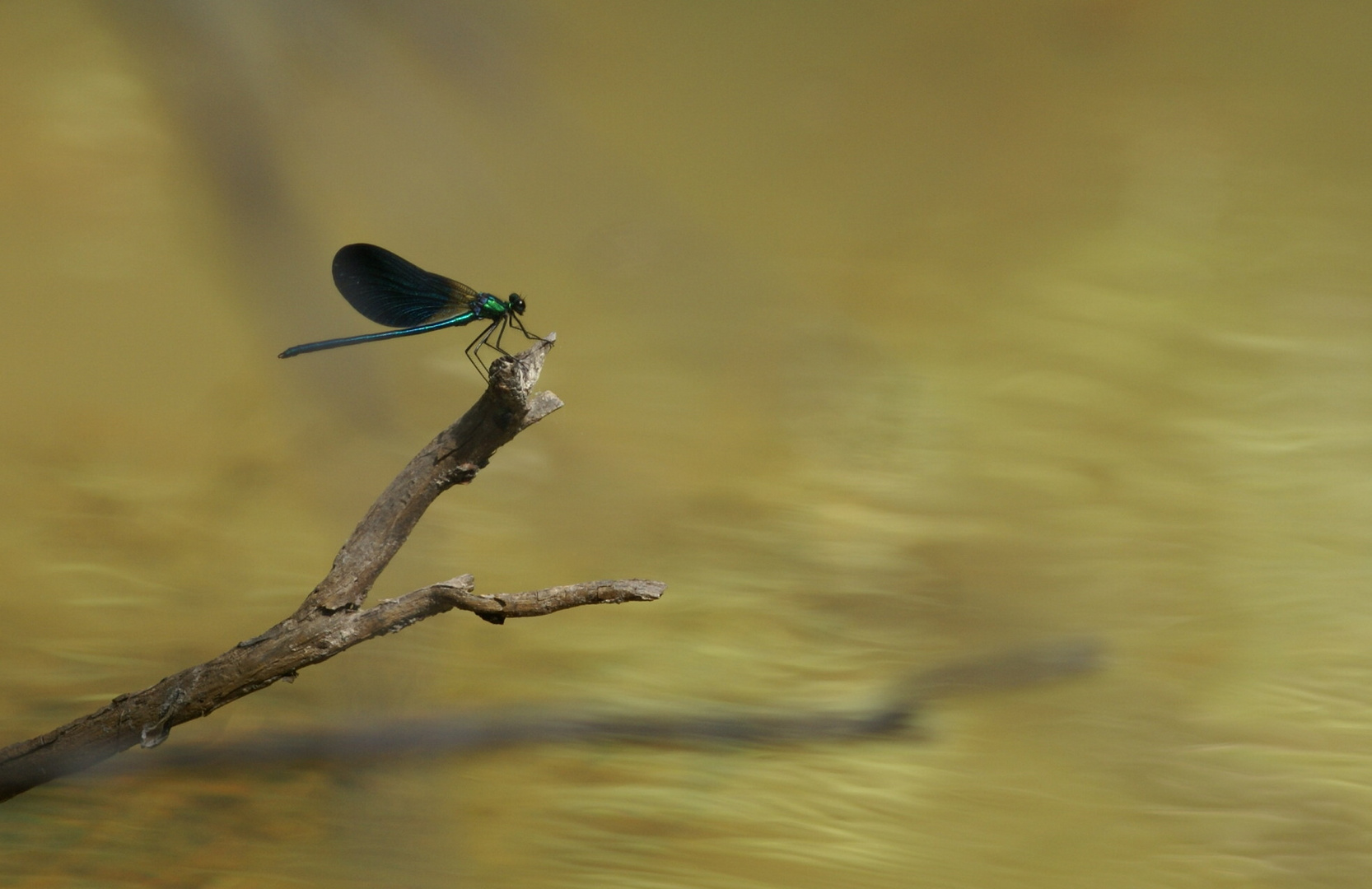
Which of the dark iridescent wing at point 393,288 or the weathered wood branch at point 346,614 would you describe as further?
the dark iridescent wing at point 393,288

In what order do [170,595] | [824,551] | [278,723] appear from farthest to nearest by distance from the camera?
[824,551]
[170,595]
[278,723]

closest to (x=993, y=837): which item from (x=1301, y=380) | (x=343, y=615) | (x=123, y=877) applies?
(x=343, y=615)

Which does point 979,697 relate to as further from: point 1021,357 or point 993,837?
point 1021,357

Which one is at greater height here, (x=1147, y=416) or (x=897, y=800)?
(x=1147, y=416)

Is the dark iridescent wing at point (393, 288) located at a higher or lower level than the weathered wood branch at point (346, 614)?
higher

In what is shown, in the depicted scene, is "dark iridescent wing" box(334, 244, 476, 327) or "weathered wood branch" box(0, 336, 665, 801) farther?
"dark iridescent wing" box(334, 244, 476, 327)
